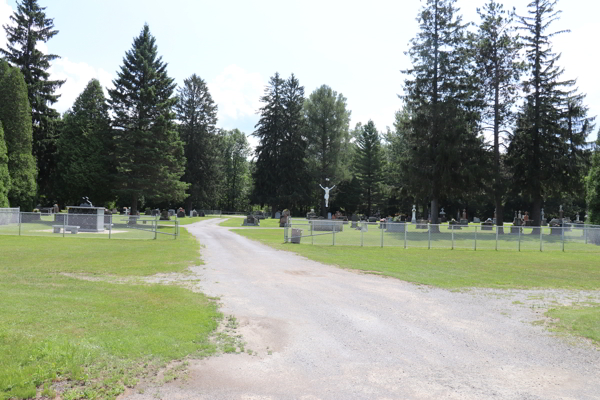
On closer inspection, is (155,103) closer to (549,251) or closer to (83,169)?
(83,169)

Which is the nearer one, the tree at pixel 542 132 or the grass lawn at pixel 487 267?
the grass lawn at pixel 487 267

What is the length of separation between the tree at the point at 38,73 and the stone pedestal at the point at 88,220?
2895 cm

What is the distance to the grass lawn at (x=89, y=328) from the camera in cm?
464

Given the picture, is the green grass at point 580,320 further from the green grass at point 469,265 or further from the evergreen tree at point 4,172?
the evergreen tree at point 4,172

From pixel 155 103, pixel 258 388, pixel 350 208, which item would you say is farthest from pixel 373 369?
pixel 350 208

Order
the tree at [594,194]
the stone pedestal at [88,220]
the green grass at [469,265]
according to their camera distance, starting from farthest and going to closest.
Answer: the tree at [594,194] → the stone pedestal at [88,220] → the green grass at [469,265]

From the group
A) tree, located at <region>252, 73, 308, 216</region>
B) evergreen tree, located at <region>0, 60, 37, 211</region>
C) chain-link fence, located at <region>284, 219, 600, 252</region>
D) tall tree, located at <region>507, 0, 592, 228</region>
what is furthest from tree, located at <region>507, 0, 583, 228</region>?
evergreen tree, located at <region>0, 60, 37, 211</region>

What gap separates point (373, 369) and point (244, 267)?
9.42m

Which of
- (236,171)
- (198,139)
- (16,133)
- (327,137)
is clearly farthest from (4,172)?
(236,171)

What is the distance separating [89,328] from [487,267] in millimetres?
14623

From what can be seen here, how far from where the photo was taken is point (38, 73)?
47.1 m

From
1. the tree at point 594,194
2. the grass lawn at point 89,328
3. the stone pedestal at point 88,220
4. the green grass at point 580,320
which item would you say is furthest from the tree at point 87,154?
the tree at point 594,194

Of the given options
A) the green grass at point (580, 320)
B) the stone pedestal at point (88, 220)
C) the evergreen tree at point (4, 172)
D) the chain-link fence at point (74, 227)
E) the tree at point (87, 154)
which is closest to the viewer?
the green grass at point (580, 320)

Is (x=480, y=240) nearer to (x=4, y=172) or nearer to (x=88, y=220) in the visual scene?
(x=88, y=220)
